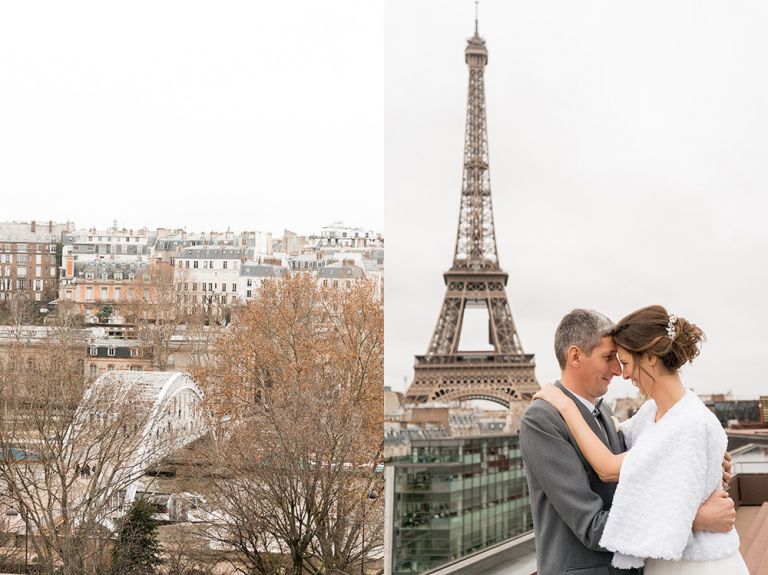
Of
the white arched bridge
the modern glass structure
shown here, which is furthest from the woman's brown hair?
the white arched bridge

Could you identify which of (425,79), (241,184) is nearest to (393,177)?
(425,79)

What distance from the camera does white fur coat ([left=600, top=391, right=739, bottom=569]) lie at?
1.03 meters

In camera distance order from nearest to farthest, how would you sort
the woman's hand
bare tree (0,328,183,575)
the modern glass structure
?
the woman's hand, the modern glass structure, bare tree (0,328,183,575)

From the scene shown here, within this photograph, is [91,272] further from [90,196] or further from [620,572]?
[620,572]

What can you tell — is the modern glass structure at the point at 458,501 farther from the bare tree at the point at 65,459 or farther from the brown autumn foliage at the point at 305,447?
the bare tree at the point at 65,459

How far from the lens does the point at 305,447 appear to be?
4.59 meters

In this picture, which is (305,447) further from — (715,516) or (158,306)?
(715,516)

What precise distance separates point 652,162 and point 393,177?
1.10 metres

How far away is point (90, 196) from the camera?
4027 mm

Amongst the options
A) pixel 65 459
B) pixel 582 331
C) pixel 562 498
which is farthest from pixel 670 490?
pixel 65 459

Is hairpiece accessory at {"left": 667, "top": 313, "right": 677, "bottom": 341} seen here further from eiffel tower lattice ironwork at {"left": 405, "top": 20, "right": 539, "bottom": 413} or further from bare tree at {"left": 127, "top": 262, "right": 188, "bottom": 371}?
bare tree at {"left": 127, "top": 262, "right": 188, "bottom": 371}

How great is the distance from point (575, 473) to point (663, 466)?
117 mm

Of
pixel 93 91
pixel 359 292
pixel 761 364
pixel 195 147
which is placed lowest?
pixel 761 364

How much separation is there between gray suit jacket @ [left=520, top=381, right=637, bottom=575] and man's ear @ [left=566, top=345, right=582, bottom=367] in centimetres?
8
